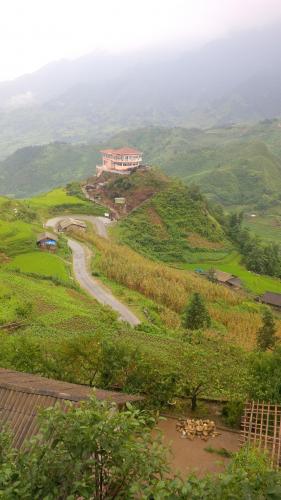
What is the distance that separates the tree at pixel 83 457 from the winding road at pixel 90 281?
2397cm

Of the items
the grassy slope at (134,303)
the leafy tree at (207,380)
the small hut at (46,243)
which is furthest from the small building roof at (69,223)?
the leafy tree at (207,380)

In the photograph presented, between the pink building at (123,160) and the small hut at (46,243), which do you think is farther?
the pink building at (123,160)

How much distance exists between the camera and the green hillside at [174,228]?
177 feet

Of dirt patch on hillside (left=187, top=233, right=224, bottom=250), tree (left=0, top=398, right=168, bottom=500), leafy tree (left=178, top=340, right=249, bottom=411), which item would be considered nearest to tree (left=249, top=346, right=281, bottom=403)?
leafy tree (left=178, top=340, right=249, bottom=411)

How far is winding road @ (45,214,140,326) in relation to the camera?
30.5 metres

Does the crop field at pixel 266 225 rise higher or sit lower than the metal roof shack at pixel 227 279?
lower

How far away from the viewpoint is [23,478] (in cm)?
430

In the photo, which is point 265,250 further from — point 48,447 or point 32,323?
point 48,447

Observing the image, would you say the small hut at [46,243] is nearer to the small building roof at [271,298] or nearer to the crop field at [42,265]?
the crop field at [42,265]

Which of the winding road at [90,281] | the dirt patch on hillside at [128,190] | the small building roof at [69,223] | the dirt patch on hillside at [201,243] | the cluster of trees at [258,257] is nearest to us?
the winding road at [90,281]

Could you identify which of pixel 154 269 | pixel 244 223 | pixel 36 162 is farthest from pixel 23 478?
pixel 36 162

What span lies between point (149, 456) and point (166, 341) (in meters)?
19.1

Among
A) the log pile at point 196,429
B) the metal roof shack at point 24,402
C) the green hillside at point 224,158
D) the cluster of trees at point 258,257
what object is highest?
the metal roof shack at point 24,402

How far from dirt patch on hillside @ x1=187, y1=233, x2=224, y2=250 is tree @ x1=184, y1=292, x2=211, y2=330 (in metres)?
27.0
